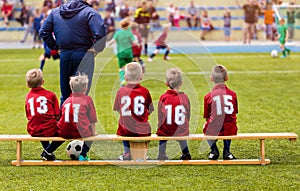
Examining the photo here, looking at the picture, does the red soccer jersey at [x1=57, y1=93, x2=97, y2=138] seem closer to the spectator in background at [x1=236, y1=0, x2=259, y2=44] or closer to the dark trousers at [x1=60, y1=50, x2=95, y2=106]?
the dark trousers at [x1=60, y1=50, x2=95, y2=106]

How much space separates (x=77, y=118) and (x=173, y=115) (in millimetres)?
1140

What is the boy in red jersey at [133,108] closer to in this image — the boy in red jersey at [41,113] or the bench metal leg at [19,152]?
the boy in red jersey at [41,113]

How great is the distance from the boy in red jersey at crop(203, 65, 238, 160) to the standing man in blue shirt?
1.65 metres

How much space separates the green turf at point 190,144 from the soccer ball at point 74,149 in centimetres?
31

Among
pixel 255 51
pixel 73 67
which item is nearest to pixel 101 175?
pixel 73 67

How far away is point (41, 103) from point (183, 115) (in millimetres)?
1695

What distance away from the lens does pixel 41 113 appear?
8344 millimetres

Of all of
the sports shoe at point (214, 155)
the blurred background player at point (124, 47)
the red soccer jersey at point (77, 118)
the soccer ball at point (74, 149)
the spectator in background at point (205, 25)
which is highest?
the spectator in background at point (205, 25)

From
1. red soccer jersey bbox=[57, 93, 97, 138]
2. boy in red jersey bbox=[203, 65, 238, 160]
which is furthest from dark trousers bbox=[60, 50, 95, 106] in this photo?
boy in red jersey bbox=[203, 65, 238, 160]

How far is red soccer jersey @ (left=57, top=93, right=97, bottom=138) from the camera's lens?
27.1ft

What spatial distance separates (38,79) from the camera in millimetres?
8484

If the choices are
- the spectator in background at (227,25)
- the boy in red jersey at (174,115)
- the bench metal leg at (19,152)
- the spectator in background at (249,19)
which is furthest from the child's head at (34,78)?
the spectator in background at (227,25)

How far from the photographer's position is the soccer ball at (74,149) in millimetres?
8500

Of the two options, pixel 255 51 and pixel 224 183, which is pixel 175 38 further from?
pixel 224 183
